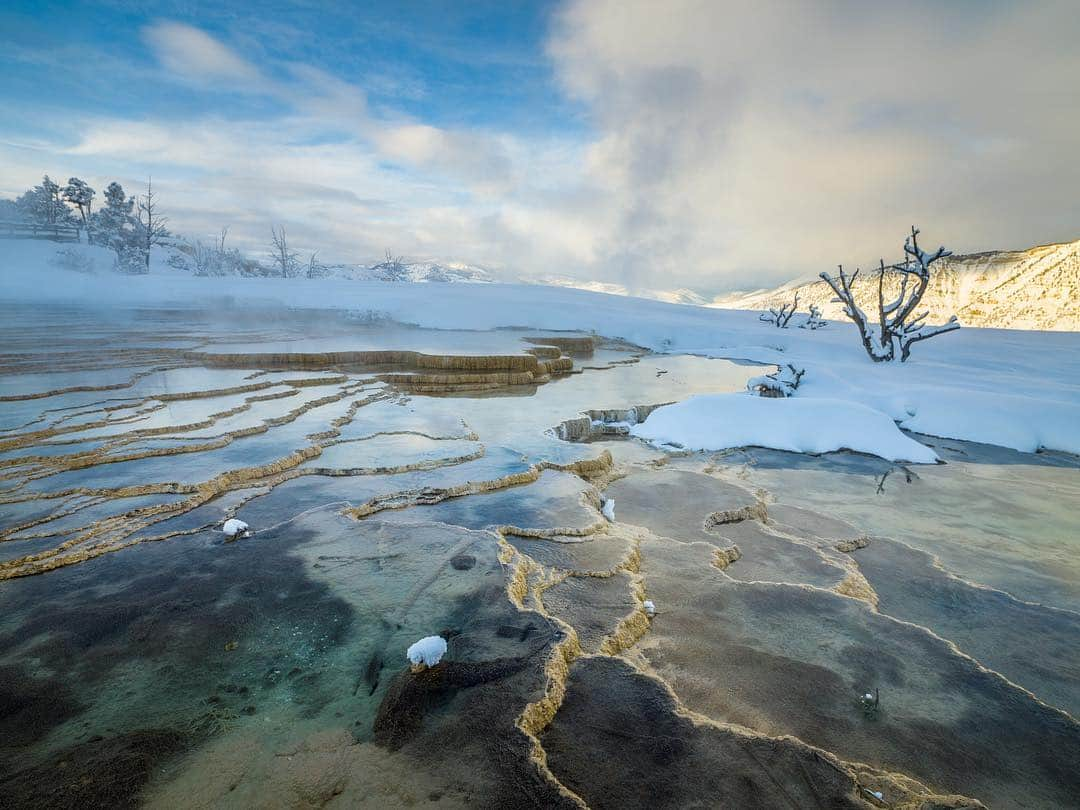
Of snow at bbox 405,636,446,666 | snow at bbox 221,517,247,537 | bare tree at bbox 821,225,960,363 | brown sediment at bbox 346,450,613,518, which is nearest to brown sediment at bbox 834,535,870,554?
brown sediment at bbox 346,450,613,518

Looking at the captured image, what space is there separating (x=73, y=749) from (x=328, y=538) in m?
1.68

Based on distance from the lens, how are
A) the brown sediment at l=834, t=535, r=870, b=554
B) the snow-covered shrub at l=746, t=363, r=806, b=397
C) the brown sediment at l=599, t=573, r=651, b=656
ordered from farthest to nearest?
the snow-covered shrub at l=746, t=363, r=806, b=397, the brown sediment at l=834, t=535, r=870, b=554, the brown sediment at l=599, t=573, r=651, b=656

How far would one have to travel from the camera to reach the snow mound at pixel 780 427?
21.0 feet

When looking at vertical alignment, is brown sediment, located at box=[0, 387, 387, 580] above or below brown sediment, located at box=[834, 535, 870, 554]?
below

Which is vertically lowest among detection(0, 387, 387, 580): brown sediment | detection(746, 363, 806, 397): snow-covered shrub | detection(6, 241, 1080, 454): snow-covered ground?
detection(0, 387, 387, 580): brown sediment

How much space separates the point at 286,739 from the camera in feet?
5.80

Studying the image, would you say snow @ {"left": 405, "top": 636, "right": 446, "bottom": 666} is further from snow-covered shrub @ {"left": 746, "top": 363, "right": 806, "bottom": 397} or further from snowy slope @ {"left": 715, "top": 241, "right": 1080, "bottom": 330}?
snowy slope @ {"left": 715, "top": 241, "right": 1080, "bottom": 330}

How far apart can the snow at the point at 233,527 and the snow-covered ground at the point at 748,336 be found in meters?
5.58

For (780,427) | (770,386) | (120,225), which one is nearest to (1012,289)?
(770,386)

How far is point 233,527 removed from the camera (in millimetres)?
3293

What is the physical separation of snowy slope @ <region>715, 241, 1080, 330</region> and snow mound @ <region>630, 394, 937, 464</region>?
2005 cm

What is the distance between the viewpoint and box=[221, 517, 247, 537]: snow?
3285mm

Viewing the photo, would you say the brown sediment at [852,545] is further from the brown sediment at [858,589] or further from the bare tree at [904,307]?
the bare tree at [904,307]

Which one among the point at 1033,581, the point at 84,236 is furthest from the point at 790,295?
the point at 84,236
